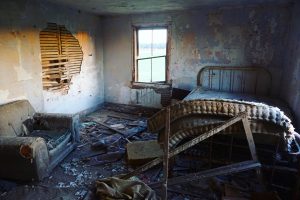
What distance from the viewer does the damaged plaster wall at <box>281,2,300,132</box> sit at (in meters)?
3.78

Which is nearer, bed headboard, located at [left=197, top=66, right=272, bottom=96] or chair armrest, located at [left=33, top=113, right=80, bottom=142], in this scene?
chair armrest, located at [left=33, top=113, right=80, bottom=142]

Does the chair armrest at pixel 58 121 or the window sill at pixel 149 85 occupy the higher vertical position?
the window sill at pixel 149 85

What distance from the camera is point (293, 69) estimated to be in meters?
4.11

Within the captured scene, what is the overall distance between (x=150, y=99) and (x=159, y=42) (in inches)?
58.9

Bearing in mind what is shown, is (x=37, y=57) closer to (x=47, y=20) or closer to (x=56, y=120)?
(x=47, y=20)

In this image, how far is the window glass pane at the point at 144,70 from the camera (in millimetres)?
6275

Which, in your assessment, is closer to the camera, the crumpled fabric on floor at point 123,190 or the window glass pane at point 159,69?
the crumpled fabric on floor at point 123,190

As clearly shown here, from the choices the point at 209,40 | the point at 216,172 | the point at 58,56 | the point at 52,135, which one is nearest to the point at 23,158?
the point at 52,135

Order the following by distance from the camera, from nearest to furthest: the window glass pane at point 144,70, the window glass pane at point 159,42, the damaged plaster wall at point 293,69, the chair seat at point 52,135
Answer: the chair seat at point 52,135 → the damaged plaster wall at point 293,69 → the window glass pane at point 159,42 → the window glass pane at point 144,70

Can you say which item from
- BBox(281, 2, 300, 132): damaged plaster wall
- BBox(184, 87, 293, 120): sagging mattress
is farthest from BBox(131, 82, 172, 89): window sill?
BBox(281, 2, 300, 132): damaged plaster wall

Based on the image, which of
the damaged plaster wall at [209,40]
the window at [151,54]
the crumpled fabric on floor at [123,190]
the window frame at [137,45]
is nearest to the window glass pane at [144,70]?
the window at [151,54]

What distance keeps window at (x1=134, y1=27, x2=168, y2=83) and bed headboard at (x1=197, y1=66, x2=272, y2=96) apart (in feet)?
3.55

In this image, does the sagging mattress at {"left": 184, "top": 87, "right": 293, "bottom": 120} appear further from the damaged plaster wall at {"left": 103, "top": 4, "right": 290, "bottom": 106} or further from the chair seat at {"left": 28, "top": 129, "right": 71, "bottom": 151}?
the chair seat at {"left": 28, "top": 129, "right": 71, "bottom": 151}

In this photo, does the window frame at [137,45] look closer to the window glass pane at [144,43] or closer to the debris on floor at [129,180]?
the window glass pane at [144,43]
